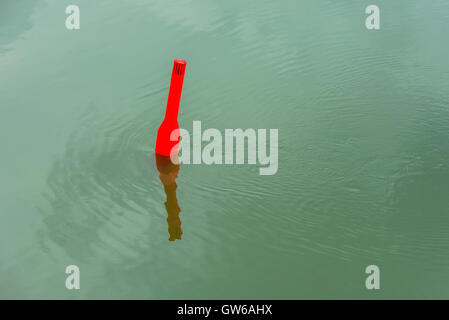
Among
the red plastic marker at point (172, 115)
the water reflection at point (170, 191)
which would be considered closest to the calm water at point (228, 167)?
the water reflection at point (170, 191)

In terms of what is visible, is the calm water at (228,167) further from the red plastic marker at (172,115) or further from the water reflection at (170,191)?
the red plastic marker at (172,115)

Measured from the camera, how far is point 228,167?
316 cm

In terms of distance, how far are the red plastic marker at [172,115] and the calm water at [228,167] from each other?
14cm

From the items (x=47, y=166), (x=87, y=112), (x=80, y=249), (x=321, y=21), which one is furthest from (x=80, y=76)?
(x=321, y=21)

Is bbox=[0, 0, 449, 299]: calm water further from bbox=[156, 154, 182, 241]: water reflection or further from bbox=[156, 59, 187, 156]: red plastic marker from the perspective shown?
bbox=[156, 59, 187, 156]: red plastic marker

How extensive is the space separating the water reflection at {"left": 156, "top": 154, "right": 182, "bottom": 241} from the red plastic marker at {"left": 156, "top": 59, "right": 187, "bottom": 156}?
0.22ft

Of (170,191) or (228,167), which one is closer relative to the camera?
(170,191)

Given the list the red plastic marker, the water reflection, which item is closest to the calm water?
the water reflection

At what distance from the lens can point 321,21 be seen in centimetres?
485

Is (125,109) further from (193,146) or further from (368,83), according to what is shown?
(368,83)

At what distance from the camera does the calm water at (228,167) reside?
254 centimetres

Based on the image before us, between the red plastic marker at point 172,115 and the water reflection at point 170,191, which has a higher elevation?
the red plastic marker at point 172,115

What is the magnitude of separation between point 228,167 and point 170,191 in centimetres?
40

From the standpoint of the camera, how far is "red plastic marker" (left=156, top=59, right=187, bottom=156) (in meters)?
2.98
